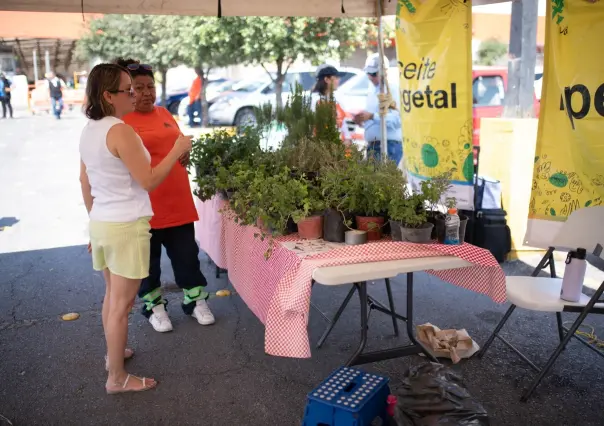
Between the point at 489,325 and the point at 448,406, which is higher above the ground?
the point at 448,406

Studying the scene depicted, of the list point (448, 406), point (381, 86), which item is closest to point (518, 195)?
point (381, 86)

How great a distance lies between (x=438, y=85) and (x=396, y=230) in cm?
188

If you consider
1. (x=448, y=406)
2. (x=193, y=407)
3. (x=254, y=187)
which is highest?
(x=254, y=187)

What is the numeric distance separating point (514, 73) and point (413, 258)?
15.8 ft

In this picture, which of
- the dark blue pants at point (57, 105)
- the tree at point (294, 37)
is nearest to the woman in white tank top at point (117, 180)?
the tree at point (294, 37)

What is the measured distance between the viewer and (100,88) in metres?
2.78

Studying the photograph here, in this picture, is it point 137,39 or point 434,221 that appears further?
point 137,39

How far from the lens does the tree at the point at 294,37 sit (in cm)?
1252

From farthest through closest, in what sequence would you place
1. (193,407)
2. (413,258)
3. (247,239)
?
(247,239) < (193,407) < (413,258)

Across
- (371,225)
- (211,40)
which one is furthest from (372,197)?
(211,40)

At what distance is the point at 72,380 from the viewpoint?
3309mm

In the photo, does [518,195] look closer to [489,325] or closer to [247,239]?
[489,325]

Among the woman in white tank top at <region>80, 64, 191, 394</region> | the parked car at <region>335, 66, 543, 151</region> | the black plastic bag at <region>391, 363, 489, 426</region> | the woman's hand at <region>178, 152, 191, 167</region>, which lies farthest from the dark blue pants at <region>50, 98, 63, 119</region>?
the black plastic bag at <region>391, 363, 489, 426</region>

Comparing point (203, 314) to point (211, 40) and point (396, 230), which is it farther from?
point (211, 40)
